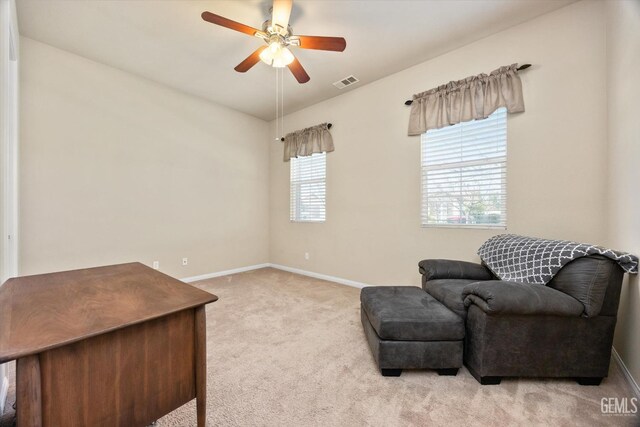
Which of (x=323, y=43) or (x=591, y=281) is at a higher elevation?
(x=323, y=43)

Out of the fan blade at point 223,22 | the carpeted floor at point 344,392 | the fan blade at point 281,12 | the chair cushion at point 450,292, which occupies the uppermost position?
the fan blade at point 281,12

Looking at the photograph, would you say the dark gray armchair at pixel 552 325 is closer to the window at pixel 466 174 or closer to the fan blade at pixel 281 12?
the window at pixel 466 174

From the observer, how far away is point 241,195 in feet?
15.2

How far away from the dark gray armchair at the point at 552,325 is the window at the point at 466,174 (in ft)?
3.43

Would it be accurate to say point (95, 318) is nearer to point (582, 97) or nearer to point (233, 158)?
point (582, 97)

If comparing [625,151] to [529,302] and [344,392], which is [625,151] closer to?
[529,302]

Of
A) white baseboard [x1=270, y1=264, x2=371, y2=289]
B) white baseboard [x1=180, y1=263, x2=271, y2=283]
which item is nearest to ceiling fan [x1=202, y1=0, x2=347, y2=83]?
white baseboard [x1=270, y1=264, x2=371, y2=289]

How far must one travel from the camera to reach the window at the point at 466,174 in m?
2.58

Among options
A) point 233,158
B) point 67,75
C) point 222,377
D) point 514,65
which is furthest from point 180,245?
point 514,65

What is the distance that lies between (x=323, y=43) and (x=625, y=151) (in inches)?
93.0

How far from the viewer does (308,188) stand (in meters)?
4.42

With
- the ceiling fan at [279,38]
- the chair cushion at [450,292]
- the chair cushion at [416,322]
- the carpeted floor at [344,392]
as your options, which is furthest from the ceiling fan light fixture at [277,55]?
the carpeted floor at [344,392]

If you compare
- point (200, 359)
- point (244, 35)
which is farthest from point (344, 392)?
point (244, 35)

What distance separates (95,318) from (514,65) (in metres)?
3.55
